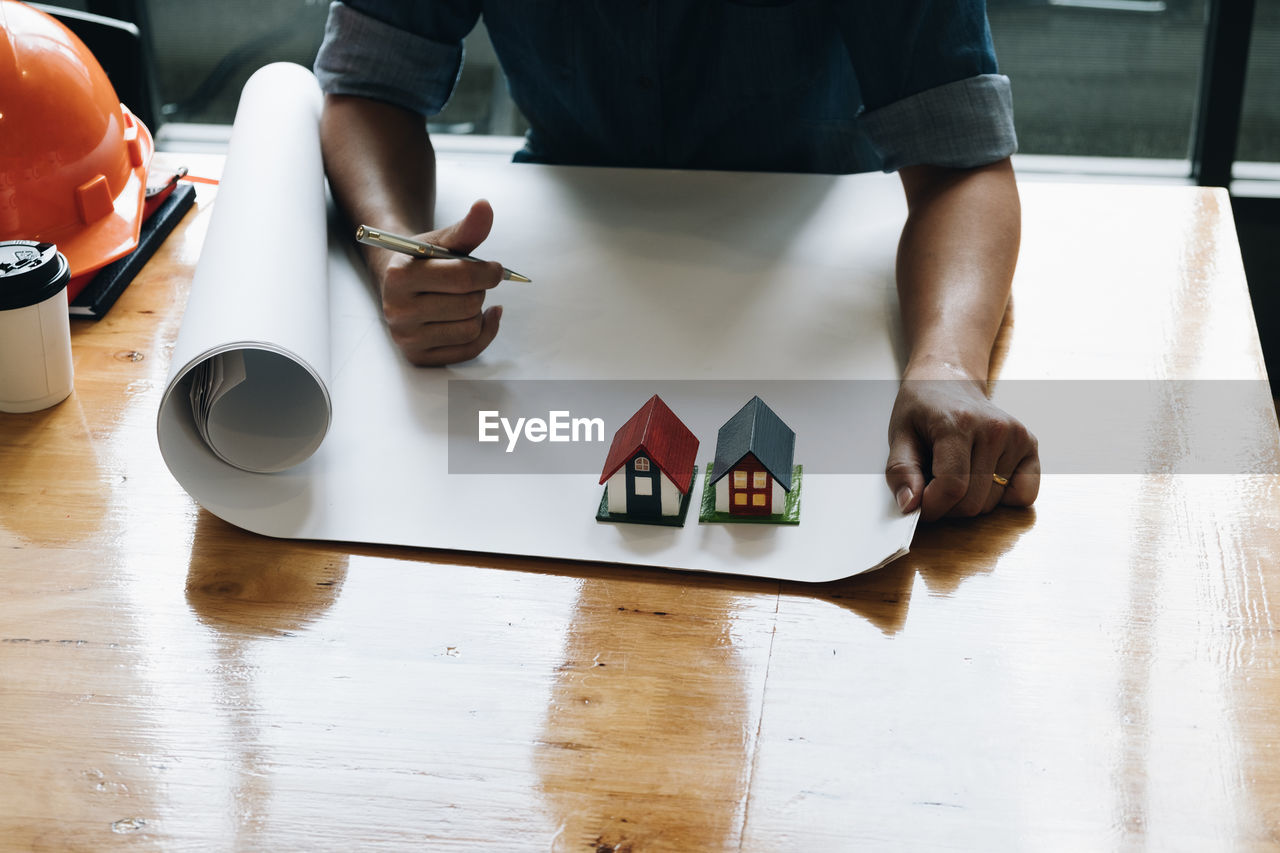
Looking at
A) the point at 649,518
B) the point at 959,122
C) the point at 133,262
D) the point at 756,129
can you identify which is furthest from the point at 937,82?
the point at 133,262

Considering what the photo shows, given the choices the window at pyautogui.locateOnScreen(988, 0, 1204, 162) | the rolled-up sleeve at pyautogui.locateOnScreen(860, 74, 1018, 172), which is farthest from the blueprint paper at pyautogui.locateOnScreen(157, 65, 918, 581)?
the window at pyautogui.locateOnScreen(988, 0, 1204, 162)

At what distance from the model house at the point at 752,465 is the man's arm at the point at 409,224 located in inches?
11.7

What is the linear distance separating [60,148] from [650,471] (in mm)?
710

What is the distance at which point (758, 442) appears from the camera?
781 millimetres

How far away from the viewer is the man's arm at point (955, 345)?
0.81 m

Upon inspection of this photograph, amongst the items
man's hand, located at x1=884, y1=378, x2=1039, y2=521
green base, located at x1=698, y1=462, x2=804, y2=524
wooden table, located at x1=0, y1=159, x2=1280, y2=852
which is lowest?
wooden table, located at x1=0, y1=159, x2=1280, y2=852

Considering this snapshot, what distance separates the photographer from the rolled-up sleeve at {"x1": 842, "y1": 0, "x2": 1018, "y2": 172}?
3.54ft

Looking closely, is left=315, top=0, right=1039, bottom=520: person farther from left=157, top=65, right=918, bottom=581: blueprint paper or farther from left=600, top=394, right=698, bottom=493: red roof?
left=600, top=394, right=698, bottom=493: red roof

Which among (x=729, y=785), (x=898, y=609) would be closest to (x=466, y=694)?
(x=729, y=785)

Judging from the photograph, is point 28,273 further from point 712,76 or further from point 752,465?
point 712,76

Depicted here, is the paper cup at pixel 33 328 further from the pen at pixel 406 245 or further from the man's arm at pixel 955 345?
the man's arm at pixel 955 345

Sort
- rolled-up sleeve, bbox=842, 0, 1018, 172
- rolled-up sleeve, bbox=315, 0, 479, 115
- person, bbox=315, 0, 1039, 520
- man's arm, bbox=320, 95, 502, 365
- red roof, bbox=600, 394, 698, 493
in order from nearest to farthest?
red roof, bbox=600, 394, 698, 493 → person, bbox=315, 0, 1039, 520 → man's arm, bbox=320, 95, 502, 365 → rolled-up sleeve, bbox=842, 0, 1018, 172 → rolled-up sleeve, bbox=315, 0, 479, 115

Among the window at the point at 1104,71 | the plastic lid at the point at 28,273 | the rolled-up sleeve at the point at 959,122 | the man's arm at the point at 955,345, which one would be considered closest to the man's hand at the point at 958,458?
the man's arm at the point at 955,345

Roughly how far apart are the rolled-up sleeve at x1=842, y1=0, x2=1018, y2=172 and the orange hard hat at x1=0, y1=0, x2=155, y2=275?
0.80m
